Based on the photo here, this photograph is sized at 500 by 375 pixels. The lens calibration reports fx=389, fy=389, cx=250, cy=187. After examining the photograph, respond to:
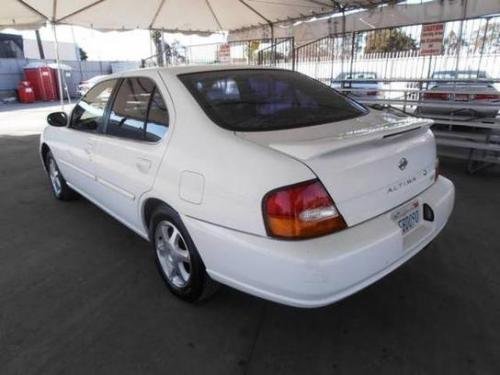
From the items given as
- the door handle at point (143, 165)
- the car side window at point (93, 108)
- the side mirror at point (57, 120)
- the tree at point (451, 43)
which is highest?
the tree at point (451, 43)

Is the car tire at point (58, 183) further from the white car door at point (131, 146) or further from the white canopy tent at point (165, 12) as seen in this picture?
the white canopy tent at point (165, 12)

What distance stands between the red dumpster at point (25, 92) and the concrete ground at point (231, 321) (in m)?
20.5

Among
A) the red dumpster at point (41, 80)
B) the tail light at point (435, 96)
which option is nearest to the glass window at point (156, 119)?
the tail light at point (435, 96)

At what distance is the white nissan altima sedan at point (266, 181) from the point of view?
1846 mm

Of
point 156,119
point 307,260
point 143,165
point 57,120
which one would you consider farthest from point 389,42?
point 307,260

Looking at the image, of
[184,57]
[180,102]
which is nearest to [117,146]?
[180,102]

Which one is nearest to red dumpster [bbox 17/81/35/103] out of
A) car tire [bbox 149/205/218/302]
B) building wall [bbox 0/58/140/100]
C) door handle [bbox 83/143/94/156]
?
building wall [bbox 0/58/140/100]

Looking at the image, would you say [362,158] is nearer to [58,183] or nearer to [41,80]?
[58,183]

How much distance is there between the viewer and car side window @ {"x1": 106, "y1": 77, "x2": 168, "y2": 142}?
8.45 feet

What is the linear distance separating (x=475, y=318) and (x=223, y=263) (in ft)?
5.24

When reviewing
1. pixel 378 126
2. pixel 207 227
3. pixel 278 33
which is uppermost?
pixel 278 33

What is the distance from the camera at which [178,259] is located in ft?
8.48

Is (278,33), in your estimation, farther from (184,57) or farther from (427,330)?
(427,330)

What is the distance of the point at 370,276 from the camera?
1.97m
